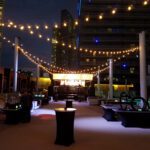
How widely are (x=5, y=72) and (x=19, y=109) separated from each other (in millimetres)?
23575

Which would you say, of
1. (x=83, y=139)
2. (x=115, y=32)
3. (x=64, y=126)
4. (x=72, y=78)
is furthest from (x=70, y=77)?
(x=115, y=32)

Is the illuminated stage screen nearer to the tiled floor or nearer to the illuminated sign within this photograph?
the illuminated sign

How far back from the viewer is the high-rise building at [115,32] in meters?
67.8

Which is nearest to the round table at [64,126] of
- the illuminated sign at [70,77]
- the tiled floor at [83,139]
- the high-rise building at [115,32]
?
the tiled floor at [83,139]

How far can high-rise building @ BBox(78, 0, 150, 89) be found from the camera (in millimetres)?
67750

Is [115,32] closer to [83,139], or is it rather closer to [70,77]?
[70,77]

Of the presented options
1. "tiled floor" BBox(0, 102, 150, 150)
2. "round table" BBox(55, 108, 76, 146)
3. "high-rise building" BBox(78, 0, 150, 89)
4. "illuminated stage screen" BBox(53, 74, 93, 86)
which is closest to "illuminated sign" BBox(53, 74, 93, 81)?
"illuminated stage screen" BBox(53, 74, 93, 86)

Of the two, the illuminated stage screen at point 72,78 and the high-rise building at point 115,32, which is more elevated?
the high-rise building at point 115,32

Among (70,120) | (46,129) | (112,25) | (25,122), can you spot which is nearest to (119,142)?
(70,120)

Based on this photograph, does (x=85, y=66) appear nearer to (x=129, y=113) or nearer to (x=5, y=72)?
Answer: (x=5, y=72)

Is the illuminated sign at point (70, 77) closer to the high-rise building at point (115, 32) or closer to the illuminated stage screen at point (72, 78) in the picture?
the illuminated stage screen at point (72, 78)

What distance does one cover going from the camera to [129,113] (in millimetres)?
10078

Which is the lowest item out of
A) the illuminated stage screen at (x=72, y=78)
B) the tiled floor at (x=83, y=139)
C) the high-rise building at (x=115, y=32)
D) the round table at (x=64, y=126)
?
the tiled floor at (x=83, y=139)

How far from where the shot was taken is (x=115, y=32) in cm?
6925
